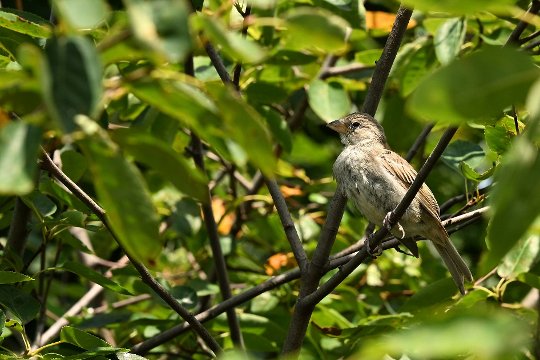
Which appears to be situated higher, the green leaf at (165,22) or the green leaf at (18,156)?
the green leaf at (165,22)

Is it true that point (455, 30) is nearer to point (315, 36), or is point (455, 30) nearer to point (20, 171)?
point (315, 36)

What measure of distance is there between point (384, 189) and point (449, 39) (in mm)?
919

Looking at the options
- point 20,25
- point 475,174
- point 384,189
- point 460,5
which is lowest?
point 384,189

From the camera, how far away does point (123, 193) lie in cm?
168

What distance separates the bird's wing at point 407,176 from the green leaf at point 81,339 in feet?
7.21

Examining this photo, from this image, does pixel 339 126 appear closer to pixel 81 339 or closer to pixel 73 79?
pixel 81 339

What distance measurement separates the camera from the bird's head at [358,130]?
5.06 m

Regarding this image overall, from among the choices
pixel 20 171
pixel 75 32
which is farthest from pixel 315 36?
pixel 20 171

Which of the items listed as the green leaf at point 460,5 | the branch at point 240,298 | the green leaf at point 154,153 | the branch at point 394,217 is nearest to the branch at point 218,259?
the branch at point 240,298

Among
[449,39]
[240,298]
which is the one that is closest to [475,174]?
[449,39]

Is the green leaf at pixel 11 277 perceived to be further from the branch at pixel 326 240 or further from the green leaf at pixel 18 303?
the branch at pixel 326 240

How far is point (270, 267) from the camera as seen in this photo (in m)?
5.07

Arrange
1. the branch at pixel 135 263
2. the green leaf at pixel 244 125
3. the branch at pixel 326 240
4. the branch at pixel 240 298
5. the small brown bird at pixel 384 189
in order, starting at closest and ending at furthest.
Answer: the green leaf at pixel 244 125, the branch at pixel 135 263, the branch at pixel 326 240, the branch at pixel 240 298, the small brown bird at pixel 384 189

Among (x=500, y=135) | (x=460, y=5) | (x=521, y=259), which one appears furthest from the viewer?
(x=521, y=259)
